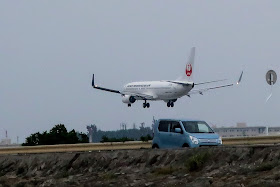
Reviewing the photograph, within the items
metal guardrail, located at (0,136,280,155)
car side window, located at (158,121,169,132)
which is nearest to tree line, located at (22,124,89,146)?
metal guardrail, located at (0,136,280,155)

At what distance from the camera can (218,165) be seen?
28609 millimetres

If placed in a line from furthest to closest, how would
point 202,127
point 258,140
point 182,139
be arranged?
point 258,140
point 202,127
point 182,139

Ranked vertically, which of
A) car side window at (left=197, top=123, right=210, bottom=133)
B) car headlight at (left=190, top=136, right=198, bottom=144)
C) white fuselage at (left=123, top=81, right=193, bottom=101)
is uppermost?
white fuselage at (left=123, top=81, right=193, bottom=101)

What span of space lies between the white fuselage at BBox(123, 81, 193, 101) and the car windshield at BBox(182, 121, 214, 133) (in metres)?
81.6

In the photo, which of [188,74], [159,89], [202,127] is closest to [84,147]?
[202,127]

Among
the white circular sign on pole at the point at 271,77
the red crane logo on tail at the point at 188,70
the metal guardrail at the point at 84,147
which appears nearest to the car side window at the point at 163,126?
the metal guardrail at the point at 84,147

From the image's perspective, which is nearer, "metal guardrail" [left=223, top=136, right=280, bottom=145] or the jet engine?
"metal guardrail" [left=223, top=136, right=280, bottom=145]

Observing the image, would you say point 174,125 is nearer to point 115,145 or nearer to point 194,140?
point 194,140

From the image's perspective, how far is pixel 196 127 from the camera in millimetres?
35469

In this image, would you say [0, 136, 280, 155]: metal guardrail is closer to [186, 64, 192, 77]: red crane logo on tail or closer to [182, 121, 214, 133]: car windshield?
[182, 121, 214, 133]: car windshield

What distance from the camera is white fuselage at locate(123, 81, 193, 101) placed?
388ft

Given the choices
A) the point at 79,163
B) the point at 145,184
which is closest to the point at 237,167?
the point at 145,184

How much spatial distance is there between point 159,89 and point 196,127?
84.0 m

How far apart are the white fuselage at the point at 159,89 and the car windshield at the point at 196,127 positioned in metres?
81.6
